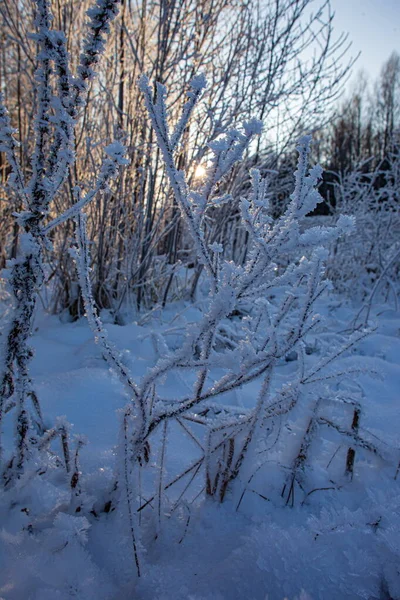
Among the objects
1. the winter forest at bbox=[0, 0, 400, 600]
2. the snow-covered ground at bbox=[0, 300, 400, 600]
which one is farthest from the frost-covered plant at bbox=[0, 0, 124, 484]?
the snow-covered ground at bbox=[0, 300, 400, 600]

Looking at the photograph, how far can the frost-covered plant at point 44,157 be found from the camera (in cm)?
68

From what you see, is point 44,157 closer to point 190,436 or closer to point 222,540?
point 190,436

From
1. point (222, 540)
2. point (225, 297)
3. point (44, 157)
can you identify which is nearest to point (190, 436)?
point (222, 540)

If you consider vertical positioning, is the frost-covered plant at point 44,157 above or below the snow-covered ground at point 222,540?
above

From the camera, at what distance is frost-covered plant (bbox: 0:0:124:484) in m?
0.68

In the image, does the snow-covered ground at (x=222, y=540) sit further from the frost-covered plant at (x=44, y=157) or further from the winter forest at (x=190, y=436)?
the frost-covered plant at (x=44, y=157)

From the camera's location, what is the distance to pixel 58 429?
3.03 feet

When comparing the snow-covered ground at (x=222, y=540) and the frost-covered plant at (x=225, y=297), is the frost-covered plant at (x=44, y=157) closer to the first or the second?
the frost-covered plant at (x=225, y=297)

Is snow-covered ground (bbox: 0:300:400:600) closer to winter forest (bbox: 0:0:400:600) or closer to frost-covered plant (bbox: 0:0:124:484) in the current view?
winter forest (bbox: 0:0:400:600)

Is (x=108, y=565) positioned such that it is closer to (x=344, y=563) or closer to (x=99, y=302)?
(x=344, y=563)

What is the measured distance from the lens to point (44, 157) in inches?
29.2

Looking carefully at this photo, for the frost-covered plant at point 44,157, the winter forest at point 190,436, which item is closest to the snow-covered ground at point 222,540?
the winter forest at point 190,436

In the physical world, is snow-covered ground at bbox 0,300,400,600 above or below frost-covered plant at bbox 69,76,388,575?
below

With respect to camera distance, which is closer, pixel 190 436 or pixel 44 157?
pixel 44 157
